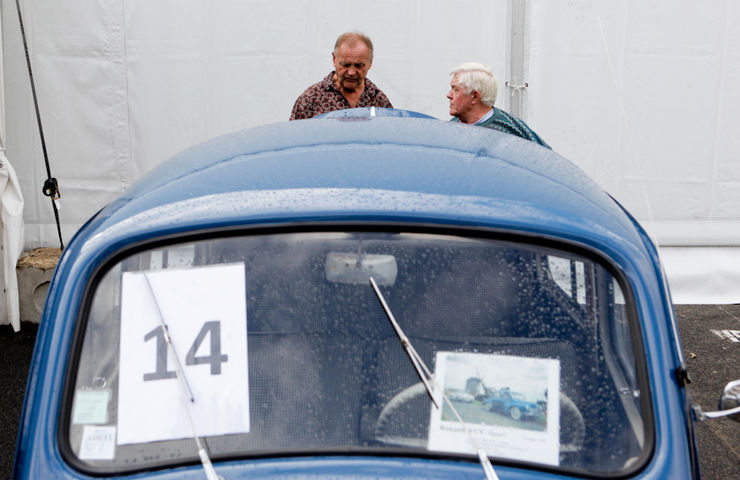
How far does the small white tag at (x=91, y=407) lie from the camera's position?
1.81 metres

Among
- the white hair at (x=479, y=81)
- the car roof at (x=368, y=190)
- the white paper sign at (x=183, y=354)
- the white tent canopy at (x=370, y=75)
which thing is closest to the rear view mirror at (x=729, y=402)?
the car roof at (x=368, y=190)

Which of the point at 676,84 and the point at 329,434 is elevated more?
the point at 676,84

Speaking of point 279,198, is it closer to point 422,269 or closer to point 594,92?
point 422,269

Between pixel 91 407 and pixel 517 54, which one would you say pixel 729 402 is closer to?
pixel 91 407

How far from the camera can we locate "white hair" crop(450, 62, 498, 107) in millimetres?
4605

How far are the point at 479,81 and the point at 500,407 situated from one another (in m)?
3.04

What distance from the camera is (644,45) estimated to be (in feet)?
20.3

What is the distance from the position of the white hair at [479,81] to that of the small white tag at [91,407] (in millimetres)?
3173

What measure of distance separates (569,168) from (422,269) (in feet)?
2.50

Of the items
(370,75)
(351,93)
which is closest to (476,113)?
(351,93)

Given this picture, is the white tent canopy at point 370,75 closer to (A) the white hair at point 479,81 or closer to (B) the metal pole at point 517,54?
(B) the metal pole at point 517,54

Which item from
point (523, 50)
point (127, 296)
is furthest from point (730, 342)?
point (127, 296)

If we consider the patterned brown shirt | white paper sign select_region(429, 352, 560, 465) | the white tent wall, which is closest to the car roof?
white paper sign select_region(429, 352, 560, 465)

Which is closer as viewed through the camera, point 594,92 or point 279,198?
point 279,198
